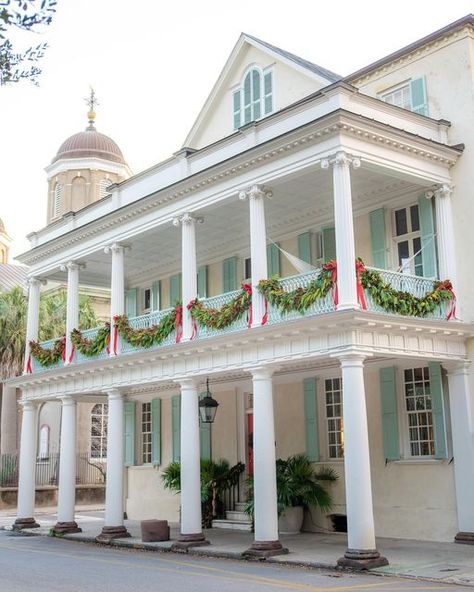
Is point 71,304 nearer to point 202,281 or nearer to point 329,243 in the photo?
point 202,281

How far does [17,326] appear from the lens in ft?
108

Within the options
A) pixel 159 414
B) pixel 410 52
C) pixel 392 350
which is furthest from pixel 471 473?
pixel 159 414

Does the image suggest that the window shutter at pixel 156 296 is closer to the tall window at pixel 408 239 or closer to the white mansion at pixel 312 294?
the white mansion at pixel 312 294

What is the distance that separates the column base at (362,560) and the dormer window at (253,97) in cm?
1133

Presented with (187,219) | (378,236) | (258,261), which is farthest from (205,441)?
(378,236)

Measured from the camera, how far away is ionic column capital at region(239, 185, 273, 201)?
624 inches

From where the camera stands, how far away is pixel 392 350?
14180mm

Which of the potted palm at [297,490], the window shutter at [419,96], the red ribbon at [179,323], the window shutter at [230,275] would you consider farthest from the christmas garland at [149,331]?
the window shutter at [419,96]

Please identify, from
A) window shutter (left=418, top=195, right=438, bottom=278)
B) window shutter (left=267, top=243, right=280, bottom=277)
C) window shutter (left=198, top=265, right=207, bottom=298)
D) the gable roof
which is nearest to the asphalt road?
window shutter (left=418, top=195, right=438, bottom=278)

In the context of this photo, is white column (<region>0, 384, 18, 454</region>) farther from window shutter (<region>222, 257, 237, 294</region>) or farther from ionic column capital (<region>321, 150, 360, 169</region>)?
ionic column capital (<region>321, 150, 360, 169</region>)

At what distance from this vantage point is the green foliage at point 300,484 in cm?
1717

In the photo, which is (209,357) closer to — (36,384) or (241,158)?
(241,158)

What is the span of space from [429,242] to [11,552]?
431 inches

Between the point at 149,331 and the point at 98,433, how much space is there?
82.4 ft
